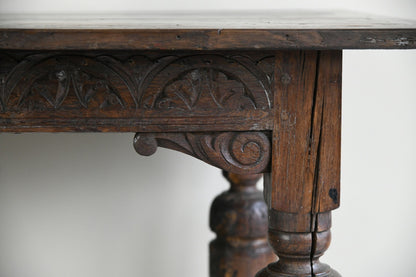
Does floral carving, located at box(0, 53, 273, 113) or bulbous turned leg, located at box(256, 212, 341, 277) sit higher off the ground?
floral carving, located at box(0, 53, 273, 113)

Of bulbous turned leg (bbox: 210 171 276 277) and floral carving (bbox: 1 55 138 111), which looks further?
bulbous turned leg (bbox: 210 171 276 277)

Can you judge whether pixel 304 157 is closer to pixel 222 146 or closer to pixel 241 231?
pixel 222 146

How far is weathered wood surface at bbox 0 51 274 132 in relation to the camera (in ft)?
2.60

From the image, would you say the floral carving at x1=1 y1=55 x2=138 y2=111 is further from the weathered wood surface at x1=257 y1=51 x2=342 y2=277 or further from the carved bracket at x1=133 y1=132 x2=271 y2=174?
the weathered wood surface at x1=257 y1=51 x2=342 y2=277

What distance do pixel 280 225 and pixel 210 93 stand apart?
18 cm

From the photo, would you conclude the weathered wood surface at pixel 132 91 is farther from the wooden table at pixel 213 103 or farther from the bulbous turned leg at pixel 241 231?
the bulbous turned leg at pixel 241 231

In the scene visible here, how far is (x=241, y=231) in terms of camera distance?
1.35 meters

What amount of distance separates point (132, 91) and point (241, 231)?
619 millimetres

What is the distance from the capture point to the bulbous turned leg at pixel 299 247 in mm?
838

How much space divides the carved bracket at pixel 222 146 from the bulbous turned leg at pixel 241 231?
0.53 metres

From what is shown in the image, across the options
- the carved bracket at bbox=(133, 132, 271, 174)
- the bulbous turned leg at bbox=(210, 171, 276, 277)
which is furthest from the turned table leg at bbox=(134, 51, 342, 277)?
the bulbous turned leg at bbox=(210, 171, 276, 277)

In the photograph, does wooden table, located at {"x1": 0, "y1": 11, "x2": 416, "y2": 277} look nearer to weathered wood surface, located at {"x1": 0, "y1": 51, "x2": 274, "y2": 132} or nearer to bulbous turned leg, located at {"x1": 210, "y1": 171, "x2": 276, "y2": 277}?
weathered wood surface, located at {"x1": 0, "y1": 51, "x2": 274, "y2": 132}

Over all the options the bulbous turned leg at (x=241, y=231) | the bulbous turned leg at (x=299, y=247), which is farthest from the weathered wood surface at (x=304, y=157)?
the bulbous turned leg at (x=241, y=231)

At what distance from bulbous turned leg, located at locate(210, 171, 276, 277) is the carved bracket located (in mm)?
531
